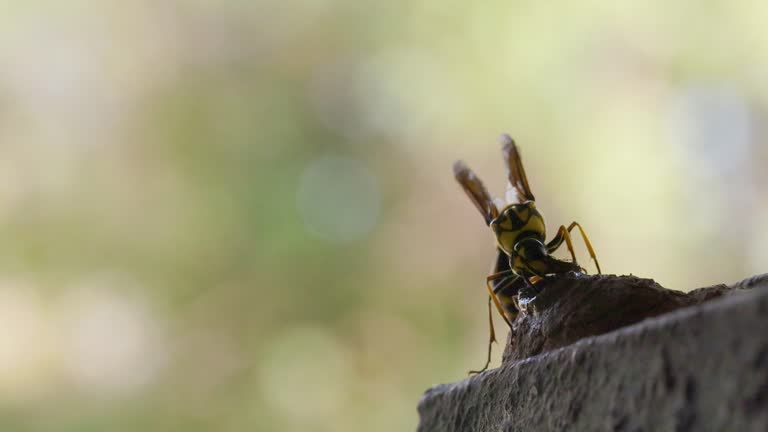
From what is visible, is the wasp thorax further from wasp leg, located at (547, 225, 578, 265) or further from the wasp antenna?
the wasp antenna

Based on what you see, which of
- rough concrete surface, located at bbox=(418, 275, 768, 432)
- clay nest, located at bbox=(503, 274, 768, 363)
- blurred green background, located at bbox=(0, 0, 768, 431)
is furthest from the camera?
blurred green background, located at bbox=(0, 0, 768, 431)

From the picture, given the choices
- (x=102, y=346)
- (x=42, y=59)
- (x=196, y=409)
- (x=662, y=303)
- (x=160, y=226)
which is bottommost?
(x=662, y=303)

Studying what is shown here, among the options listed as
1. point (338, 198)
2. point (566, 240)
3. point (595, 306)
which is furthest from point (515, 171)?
point (338, 198)

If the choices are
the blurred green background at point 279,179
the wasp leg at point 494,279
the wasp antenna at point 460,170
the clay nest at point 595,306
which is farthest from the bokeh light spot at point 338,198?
the clay nest at point 595,306

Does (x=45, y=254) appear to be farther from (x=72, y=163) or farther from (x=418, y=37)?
A: (x=418, y=37)

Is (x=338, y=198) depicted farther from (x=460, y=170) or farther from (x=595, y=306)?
(x=595, y=306)

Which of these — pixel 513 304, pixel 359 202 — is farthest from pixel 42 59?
pixel 513 304

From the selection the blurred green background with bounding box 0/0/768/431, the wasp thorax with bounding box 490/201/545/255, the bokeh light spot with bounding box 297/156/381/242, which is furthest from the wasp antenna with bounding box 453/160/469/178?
the bokeh light spot with bounding box 297/156/381/242
